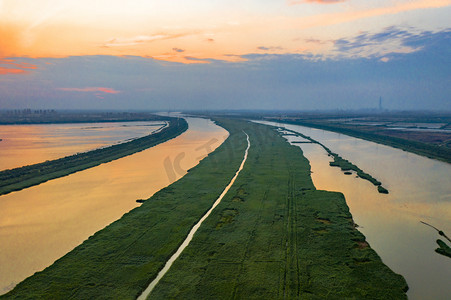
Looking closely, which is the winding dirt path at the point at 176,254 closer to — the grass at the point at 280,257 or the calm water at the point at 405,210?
the grass at the point at 280,257

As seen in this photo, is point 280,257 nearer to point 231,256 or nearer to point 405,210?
point 231,256

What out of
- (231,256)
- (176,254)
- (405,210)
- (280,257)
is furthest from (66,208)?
(405,210)

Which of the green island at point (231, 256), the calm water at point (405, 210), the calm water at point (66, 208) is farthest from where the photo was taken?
the calm water at point (66, 208)

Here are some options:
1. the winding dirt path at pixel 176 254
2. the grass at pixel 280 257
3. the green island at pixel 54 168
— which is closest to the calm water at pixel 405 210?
the grass at pixel 280 257

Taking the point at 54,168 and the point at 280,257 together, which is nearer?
the point at 280,257

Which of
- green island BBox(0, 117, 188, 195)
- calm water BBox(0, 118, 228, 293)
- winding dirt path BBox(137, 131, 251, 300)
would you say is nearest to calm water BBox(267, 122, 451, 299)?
winding dirt path BBox(137, 131, 251, 300)

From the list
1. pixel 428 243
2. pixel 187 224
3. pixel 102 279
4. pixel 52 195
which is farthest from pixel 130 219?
pixel 428 243

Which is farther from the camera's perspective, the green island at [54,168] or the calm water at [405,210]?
the green island at [54,168]
